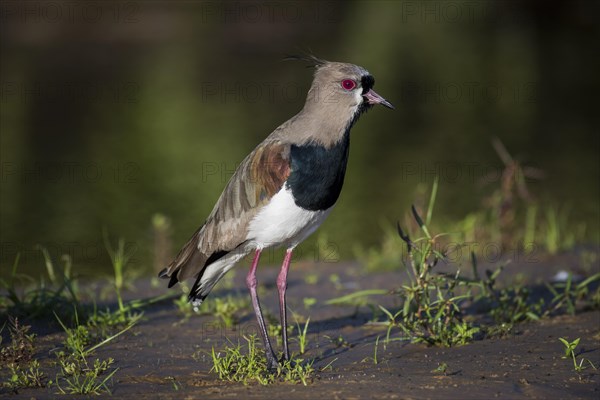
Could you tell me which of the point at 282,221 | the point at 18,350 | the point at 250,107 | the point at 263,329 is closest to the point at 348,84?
the point at 282,221

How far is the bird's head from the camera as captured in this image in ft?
21.0

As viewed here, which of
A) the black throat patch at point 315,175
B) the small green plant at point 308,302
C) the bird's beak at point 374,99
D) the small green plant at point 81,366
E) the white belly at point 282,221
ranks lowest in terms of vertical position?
the small green plant at point 308,302

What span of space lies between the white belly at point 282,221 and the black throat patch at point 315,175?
47 millimetres

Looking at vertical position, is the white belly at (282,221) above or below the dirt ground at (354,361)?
above

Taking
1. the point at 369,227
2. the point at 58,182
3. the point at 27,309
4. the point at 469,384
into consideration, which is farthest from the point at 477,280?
the point at 58,182

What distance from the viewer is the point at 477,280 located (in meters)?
6.73

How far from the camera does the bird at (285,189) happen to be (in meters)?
6.11

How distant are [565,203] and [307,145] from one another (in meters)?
7.49

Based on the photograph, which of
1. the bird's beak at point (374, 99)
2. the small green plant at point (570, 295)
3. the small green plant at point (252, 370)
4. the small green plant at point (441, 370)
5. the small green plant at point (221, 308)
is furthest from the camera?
the small green plant at point (221, 308)

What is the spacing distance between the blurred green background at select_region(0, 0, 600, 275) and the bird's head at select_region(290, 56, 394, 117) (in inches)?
104

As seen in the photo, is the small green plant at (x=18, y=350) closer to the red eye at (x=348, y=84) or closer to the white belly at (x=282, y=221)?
the white belly at (x=282, y=221)

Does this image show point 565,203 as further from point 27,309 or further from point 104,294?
point 27,309

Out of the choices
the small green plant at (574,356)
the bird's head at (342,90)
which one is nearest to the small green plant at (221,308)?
the bird's head at (342,90)

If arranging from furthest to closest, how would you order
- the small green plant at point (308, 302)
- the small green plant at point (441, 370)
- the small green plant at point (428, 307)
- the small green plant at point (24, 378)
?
the small green plant at point (308, 302)
the small green plant at point (428, 307)
the small green plant at point (441, 370)
the small green plant at point (24, 378)
